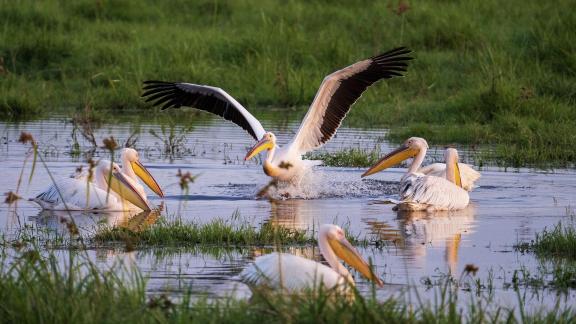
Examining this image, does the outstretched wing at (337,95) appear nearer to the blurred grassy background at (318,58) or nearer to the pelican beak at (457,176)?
the pelican beak at (457,176)

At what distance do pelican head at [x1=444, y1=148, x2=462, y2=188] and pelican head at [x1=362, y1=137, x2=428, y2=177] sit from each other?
64 centimetres

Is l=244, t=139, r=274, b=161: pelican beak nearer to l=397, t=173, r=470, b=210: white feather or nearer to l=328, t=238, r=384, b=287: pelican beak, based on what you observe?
l=397, t=173, r=470, b=210: white feather

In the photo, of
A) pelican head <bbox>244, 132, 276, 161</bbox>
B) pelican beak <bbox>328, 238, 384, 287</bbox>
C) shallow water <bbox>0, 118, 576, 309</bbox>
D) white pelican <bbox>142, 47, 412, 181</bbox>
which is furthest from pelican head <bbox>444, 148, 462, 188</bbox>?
pelican beak <bbox>328, 238, 384, 287</bbox>

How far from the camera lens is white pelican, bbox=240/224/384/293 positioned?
5.01 m

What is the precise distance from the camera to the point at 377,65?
33.3 ft

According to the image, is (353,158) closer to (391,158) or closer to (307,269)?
(391,158)

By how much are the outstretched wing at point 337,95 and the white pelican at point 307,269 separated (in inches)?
176

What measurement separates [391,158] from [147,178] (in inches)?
85.3

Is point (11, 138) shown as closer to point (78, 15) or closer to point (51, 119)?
point (51, 119)

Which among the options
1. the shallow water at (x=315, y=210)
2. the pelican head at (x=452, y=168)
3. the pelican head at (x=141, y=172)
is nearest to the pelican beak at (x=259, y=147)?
the shallow water at (x=315, y=210)

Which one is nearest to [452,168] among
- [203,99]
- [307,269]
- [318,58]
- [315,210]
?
[315,210]

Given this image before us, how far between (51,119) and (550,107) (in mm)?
5318

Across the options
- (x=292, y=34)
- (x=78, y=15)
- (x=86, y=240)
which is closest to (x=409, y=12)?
(x=292, y=34)

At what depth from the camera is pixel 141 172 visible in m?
9.21
